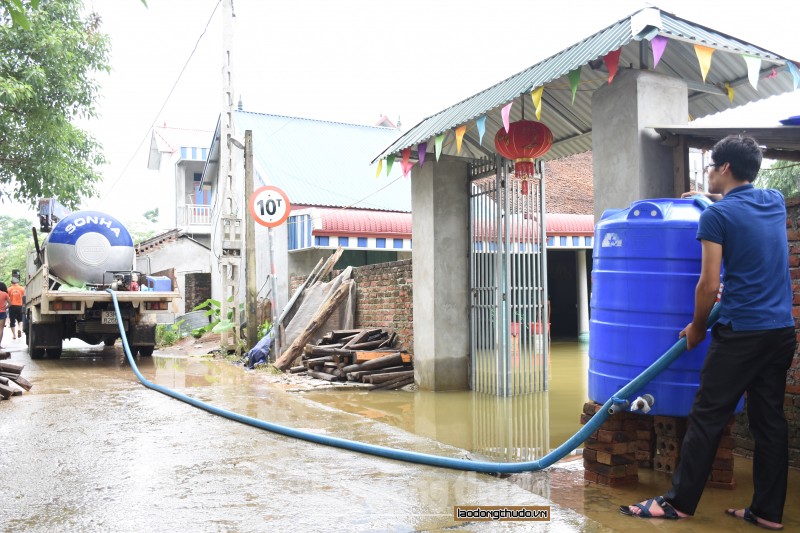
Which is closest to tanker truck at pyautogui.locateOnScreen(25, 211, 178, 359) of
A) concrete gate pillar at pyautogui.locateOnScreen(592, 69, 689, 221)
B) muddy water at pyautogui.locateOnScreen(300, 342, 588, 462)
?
muddy water at pyautogui.locateOnScreen(300, 342, 588, 462)

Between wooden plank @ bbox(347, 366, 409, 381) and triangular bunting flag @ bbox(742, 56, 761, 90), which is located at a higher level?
triangular bunting flag @ bbox(742, 56, 761, 90)

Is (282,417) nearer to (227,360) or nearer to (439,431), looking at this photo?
(439,431)

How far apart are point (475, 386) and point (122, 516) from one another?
5.75 meters

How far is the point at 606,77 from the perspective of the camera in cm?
639

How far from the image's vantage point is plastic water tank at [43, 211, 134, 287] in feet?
39.2

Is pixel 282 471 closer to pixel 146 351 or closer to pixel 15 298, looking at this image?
pixel 146 351

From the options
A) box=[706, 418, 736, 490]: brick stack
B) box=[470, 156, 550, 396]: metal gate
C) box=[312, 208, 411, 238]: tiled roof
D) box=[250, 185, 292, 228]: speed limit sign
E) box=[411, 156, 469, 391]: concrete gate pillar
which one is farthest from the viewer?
box=[312, 208, 411, 238]: tiled roof

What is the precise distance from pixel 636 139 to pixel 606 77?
1.20 m

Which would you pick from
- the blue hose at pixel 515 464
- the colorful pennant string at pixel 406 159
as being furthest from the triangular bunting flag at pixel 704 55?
the colorful pennant string at pixel 406 159

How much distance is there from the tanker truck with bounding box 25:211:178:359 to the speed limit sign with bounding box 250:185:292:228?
2293mm

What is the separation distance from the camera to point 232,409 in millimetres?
6957

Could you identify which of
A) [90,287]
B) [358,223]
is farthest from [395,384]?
[358,223]

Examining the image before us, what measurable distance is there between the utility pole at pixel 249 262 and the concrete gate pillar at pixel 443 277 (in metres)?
4.92

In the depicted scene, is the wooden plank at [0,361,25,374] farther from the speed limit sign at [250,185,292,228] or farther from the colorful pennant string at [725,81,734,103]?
the colorful pennant string at [725,81,734,103]
